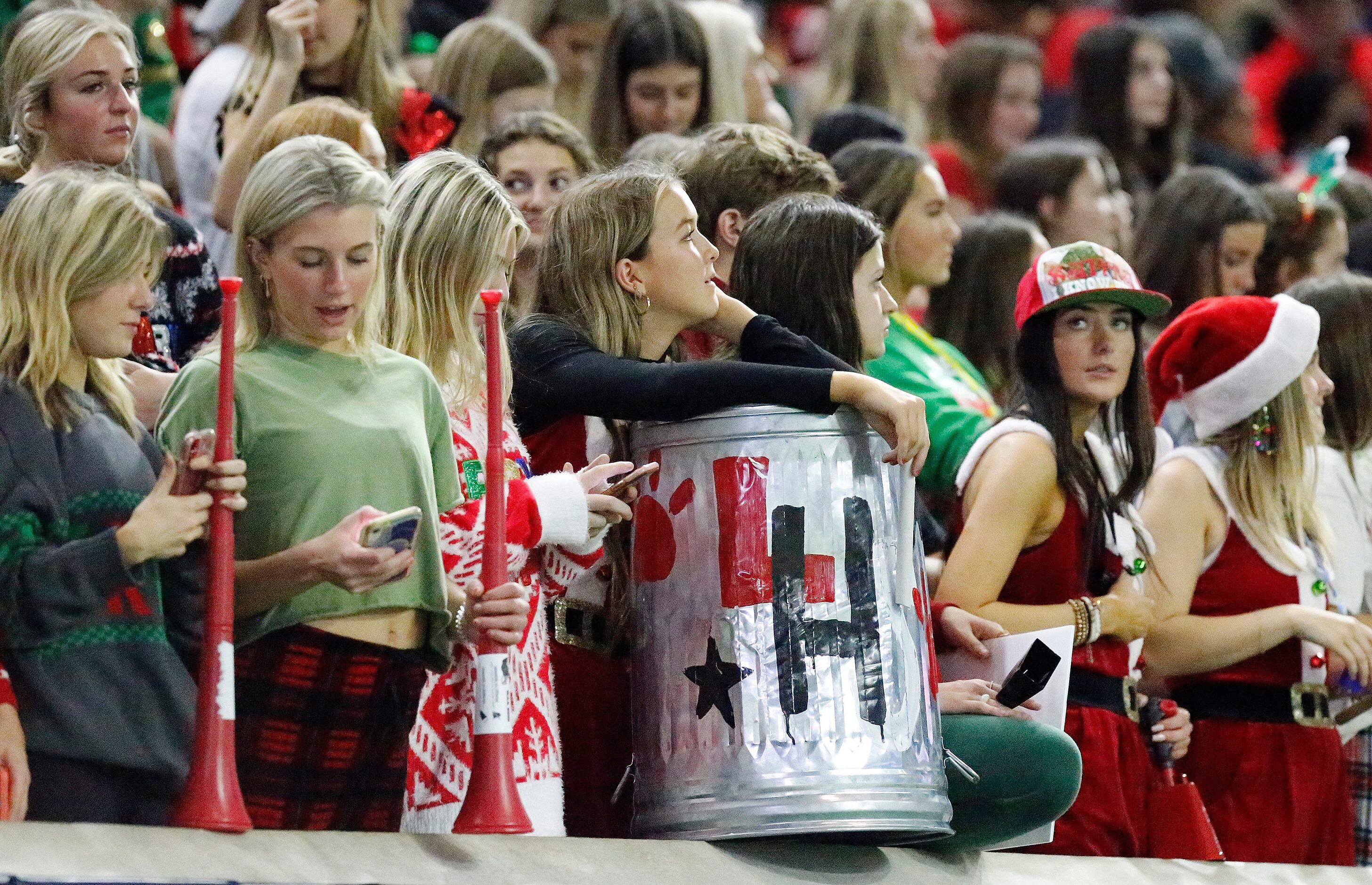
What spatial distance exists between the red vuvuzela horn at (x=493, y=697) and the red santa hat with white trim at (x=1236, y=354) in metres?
2.12

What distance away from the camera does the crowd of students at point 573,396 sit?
3.08 metres

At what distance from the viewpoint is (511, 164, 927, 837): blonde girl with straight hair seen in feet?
12.5

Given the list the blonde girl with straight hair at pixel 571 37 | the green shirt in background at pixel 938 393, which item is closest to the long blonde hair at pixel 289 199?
the green shirt in background at pixel 938 393

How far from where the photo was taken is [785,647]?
11.3 ft

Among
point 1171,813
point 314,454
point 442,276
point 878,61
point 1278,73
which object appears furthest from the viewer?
point 1278,73

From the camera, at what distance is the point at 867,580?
11.4ft

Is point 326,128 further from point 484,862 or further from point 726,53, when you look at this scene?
point 726,53

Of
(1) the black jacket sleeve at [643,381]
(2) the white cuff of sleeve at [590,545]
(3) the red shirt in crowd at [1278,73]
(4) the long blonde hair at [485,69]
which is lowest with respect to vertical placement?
(2) the white cuff of sleeve at [590,545]

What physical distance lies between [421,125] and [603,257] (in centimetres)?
134

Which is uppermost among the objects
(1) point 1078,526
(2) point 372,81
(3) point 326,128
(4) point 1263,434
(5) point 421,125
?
(2) point 372,81

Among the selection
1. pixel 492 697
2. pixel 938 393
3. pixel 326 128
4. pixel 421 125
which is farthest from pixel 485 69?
pixel 492 697

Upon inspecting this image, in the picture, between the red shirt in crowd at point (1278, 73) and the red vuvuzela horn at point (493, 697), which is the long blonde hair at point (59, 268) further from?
the red shirt in crowd at point (1278, 73)

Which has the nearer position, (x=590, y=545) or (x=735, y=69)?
(x=590, y=545)

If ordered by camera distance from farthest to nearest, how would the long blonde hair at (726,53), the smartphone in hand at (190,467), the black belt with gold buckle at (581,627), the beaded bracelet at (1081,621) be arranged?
the long blonde hair at (726,53) < the beaded bracelet at (1081,621) < the black belt with gold buckle at (581,627) < the smartphone in hand at (190,467)
